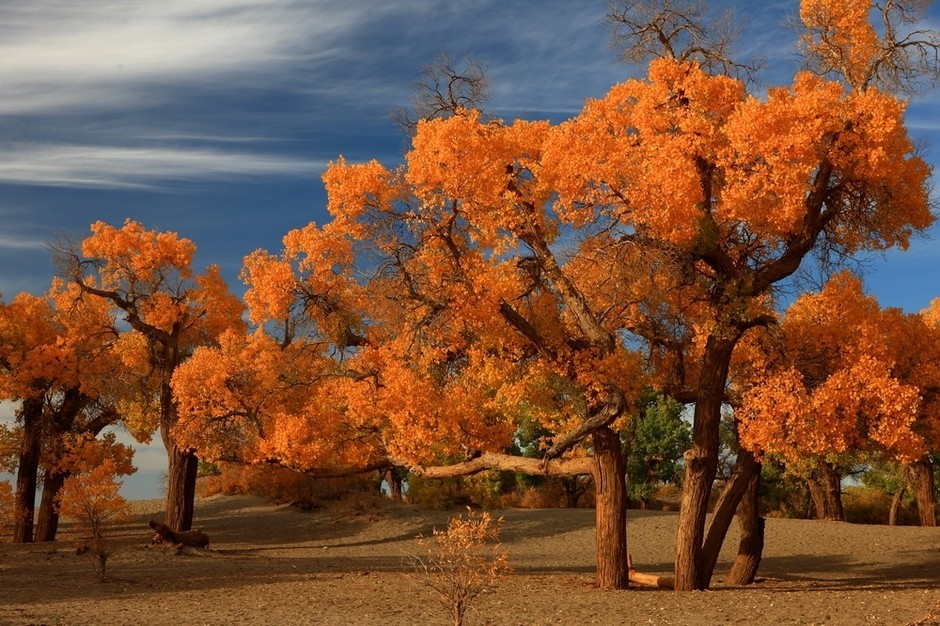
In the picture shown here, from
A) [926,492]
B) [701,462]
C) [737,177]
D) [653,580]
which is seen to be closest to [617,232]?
[737,177]

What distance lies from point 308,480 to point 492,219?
23978 mm

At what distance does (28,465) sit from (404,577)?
19195 mm

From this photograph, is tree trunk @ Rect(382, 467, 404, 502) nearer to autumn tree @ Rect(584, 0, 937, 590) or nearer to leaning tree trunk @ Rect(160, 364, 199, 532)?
leaning tree trunk @ Rect(160, 364, 199, 532)

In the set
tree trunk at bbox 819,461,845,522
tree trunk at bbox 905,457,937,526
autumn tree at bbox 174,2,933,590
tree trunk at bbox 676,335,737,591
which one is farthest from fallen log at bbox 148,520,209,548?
tree trunk at bbox 905,457,937,526

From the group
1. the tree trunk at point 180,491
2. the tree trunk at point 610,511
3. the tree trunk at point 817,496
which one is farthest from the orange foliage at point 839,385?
the tree trunk at point 817,496

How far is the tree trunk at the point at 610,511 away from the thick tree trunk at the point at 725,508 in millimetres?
1927

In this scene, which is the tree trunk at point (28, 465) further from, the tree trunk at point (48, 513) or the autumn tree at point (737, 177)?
the autumn tree at point (737, 177)

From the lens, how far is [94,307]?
109 ft

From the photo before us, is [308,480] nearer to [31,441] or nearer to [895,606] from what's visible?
[31,441]

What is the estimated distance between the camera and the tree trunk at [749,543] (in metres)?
23.2

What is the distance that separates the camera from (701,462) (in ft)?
66.0

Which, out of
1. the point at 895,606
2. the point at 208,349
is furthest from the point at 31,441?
the point at 895,606

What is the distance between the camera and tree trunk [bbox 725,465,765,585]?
76.1ft

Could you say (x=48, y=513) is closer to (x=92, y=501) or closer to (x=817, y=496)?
(x=92, y=501)
